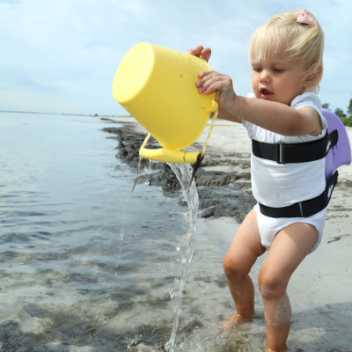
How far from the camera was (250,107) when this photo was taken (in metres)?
1.92

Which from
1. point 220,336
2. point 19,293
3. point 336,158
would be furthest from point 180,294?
point 336,158

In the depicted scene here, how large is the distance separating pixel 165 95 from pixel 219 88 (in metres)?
0.22

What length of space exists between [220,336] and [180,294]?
1.57 ft

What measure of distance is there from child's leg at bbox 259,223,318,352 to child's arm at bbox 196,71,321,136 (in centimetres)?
55

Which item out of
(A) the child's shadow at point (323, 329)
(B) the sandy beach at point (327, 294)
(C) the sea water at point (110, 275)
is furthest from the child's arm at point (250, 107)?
(A) the child's shadow at point (323, 329)

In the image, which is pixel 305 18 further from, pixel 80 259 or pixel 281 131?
pixel 80 259

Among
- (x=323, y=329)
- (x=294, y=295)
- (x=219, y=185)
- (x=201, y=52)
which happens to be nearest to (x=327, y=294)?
(x=294, y=295)

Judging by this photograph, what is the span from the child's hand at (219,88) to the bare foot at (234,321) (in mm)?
1329

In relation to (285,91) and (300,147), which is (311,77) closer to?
(285,91)

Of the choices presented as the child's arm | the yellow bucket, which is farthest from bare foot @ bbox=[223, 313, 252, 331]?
the child's arm

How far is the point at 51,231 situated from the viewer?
4328 mm

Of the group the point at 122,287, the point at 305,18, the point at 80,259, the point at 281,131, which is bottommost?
the point at 80,259

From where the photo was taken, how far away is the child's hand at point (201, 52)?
223cm

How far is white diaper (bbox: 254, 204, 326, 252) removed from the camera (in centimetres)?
234
